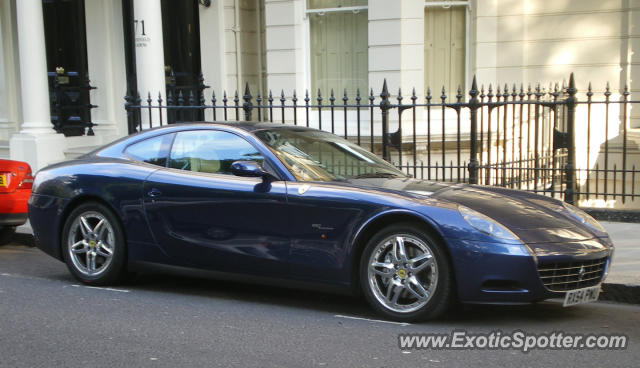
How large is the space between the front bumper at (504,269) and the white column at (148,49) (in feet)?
25.5

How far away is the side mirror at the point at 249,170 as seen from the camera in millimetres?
5648

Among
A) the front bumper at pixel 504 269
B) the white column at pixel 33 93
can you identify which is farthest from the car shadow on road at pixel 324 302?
the white column at pixel 33 93

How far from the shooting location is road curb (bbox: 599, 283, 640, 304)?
239 inches

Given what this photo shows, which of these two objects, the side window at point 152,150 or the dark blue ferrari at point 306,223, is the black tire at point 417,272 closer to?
the dark blue ferrari at point 306,223

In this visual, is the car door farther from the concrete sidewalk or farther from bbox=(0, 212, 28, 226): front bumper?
bbox=(0, 212, 28, 226): front bumper

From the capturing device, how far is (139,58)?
38.5ft

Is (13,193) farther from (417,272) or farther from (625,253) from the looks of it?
(625,253)

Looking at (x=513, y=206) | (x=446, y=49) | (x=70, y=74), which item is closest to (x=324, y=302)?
(x=513, y=206)

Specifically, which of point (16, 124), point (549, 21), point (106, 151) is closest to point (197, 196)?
point (106, 151)

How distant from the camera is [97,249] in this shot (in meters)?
6.50

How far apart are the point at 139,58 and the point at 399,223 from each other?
7.67 meters

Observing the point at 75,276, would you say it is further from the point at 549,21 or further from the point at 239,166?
the point at 549,21

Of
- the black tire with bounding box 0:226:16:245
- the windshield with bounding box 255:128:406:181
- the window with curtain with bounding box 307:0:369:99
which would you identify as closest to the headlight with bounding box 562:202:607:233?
the windshield with bounding box 255:128:406:181

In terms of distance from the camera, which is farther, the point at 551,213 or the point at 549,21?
the point at 549,21
